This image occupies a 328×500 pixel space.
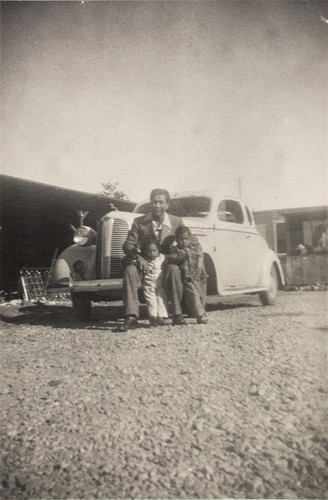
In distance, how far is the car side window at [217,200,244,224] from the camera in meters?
6.03

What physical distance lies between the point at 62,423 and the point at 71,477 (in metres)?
0.49

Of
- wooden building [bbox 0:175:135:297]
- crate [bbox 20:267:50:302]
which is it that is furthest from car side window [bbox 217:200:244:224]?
crate [bbox 20:267:50:302]

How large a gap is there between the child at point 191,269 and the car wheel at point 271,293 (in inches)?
89.8

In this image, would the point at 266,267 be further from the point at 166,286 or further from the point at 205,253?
the point at 166,286

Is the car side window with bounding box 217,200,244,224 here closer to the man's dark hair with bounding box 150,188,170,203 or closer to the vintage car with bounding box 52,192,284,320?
the vintage car with bounding box 52,192,284,320

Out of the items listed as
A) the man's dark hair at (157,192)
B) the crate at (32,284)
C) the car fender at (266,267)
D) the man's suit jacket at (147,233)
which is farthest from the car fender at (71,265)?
the crate at (32,284)

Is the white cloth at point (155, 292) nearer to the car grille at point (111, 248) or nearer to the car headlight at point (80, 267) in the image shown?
the car grille at point (111, 248)

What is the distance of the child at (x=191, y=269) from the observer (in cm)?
442

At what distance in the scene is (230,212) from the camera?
6441 millimetres

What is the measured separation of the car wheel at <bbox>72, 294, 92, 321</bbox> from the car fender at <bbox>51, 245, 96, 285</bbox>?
0.28m

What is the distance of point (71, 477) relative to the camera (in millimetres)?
1601

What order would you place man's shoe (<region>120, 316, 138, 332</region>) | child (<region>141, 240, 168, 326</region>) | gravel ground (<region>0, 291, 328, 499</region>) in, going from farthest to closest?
child (<region>141, 240, 168, 326</region>), man's shoe (<region>120, 316, 138, 332</region>), gravel ground (<region>0, 291, 328, 499</region>)

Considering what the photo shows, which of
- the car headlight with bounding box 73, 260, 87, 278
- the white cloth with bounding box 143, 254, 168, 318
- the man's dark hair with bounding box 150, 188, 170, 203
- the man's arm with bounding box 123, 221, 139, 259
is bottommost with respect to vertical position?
the white cloth with bounding box 143, 254, 168, 318

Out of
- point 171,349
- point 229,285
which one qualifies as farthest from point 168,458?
point 229,285
